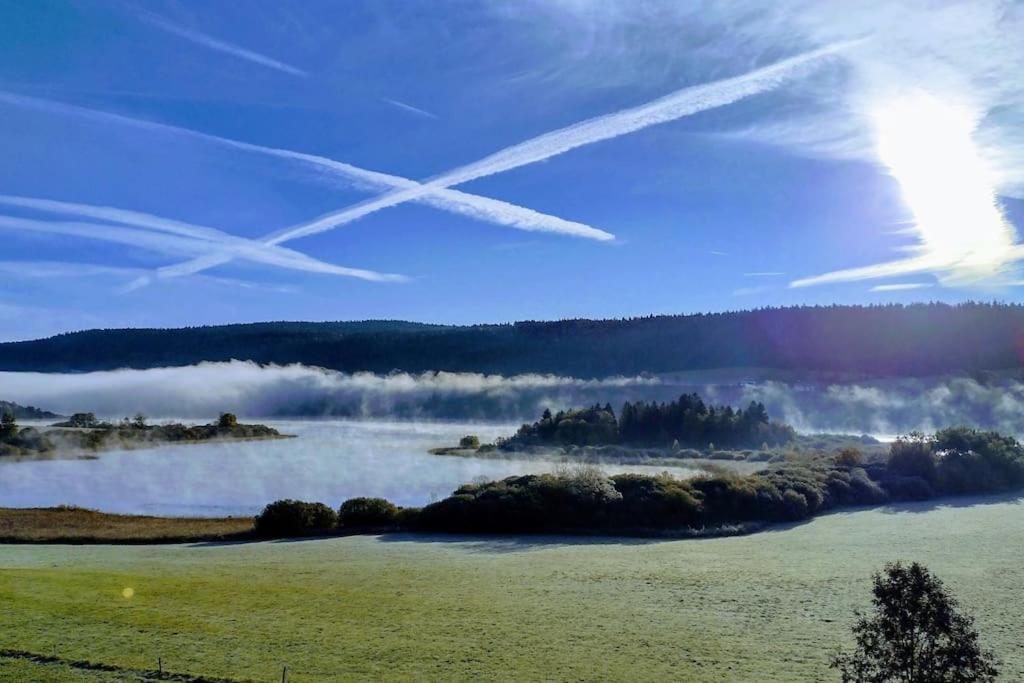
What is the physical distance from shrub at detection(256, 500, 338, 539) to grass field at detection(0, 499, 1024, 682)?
5270mm

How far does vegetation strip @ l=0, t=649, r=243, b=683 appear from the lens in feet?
37.0

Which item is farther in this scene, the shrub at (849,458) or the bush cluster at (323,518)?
the shrub at (849,458)

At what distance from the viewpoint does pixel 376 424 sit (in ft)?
333

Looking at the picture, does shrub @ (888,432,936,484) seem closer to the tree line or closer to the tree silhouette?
the tree line

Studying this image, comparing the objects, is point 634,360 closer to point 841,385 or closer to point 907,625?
point 841,385

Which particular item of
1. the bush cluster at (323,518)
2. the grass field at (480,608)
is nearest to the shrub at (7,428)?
the bush cluster at (323,518)

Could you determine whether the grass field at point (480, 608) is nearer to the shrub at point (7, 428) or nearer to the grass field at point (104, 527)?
the grass field at point (104, 527)

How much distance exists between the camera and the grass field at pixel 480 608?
12.1 meters

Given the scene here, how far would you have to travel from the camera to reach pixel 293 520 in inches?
1185

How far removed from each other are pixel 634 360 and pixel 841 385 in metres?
27.1

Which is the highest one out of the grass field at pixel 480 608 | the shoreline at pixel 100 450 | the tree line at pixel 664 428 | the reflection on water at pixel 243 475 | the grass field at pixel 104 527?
the tree line at pixel 664 428

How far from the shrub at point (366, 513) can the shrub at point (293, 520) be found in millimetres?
536

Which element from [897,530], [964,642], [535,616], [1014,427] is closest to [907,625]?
[964,642]

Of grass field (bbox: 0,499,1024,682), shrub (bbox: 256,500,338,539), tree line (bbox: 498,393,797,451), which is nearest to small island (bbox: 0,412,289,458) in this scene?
tree line (bbox: 498,393,797,451)
